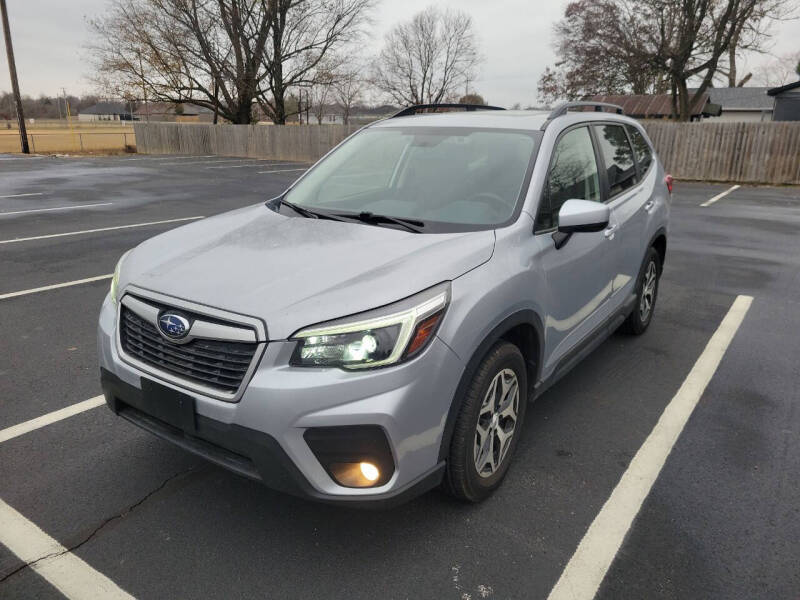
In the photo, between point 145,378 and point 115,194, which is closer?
point 145,378

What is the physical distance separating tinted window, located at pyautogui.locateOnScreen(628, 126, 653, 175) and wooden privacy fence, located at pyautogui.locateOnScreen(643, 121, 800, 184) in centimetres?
1697

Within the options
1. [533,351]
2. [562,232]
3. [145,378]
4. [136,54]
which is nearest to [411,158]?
[562,232]

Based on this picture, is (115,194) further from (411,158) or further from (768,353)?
(768,353)

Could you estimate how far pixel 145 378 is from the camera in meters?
2.41

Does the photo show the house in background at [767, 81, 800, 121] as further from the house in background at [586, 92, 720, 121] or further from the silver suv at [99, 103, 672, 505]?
the silver suv at [99, 103, 672, 505]

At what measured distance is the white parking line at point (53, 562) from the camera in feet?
7.29

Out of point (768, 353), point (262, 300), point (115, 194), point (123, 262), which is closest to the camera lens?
point (262, 300)

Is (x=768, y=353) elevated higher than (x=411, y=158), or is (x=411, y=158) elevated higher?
(x=411, y=158)

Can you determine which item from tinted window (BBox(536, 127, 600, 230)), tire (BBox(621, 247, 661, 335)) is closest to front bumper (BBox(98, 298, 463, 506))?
tinted window (BBox(536, 127, 600, 230))

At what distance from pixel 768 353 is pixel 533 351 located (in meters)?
2.83

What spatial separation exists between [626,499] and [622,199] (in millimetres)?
2091

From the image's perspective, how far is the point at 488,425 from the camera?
269cm

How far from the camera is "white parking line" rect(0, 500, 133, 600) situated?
2.22 metres

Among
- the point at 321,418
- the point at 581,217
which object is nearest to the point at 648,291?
the point at 581,217
